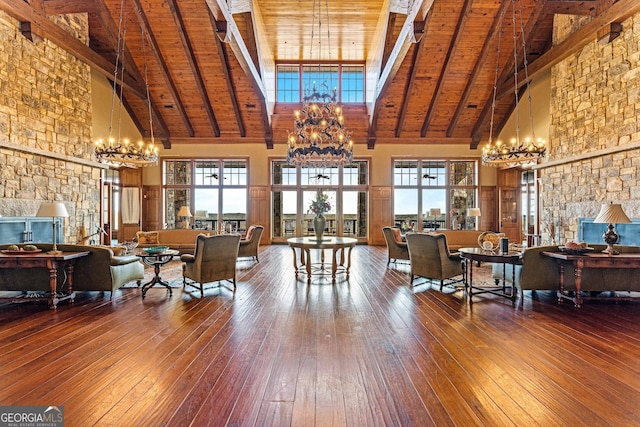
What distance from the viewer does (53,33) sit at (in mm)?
6961

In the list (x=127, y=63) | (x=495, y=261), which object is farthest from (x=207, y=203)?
(x=495, y=261)

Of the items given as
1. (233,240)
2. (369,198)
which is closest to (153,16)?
(233,240)

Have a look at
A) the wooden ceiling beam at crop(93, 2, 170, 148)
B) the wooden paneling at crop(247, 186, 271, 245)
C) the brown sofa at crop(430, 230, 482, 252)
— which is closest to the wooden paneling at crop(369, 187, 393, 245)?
the wooden paneling at crop(247, 186, 271, 245)

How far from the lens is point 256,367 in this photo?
264 cm

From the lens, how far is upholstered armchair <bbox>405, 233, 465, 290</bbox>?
5.16 meters

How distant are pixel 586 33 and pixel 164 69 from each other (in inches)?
402

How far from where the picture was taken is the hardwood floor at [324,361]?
207 cm

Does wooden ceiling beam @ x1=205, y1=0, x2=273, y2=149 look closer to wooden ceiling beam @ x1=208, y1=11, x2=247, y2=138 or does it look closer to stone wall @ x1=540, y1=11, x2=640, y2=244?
wooden ceiling beam @ x1=208, y1=11, x2=247, y2=138

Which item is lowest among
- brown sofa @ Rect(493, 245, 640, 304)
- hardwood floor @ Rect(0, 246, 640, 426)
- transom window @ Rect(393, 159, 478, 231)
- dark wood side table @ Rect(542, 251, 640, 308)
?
hardwood floor @ Rect(0, 246, 640, 426)

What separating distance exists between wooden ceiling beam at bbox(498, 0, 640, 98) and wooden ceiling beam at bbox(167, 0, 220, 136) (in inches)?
357

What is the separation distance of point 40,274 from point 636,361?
6.57 m

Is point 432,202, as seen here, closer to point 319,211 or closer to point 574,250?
point 319,211

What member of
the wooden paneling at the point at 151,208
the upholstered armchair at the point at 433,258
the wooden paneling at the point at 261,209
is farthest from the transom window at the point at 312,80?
the upholstered armchair at the point at 433,258

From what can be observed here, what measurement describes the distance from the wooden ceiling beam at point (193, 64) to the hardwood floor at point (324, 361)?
22.7 ft
